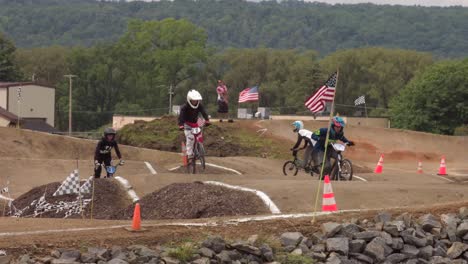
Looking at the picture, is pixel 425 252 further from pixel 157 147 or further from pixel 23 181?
pixel 157 147

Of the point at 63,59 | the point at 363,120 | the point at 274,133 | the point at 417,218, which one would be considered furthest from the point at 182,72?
the point at 417,218

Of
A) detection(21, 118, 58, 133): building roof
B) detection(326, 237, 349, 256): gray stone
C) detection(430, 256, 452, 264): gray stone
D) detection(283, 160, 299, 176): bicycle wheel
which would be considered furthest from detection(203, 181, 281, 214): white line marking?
detection(21, 118, 58, 133): building roof

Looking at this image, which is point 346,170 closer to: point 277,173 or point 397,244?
point 277,173

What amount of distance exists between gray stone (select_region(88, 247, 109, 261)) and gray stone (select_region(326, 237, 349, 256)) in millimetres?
3449

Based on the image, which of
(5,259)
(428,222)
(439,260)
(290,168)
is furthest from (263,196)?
(290,168)

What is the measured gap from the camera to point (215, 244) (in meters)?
11.5

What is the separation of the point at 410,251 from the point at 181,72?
116658mm

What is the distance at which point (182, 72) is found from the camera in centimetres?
12888

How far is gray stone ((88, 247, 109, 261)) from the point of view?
419 inches

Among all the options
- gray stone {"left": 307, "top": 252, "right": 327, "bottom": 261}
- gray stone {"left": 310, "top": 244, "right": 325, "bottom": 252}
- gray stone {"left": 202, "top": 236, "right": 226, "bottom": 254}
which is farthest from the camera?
gray stone {"left": 310, "top": 244, "right": 325, "bottom": 252}

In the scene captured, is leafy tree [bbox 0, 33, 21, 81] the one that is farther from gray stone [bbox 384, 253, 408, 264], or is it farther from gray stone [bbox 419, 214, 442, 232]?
gray stone [bbox 384, 253, 408, 264]

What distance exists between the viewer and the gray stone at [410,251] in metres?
13.4

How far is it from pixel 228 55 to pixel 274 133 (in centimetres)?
9118

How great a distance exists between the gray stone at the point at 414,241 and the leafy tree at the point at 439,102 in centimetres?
6361
